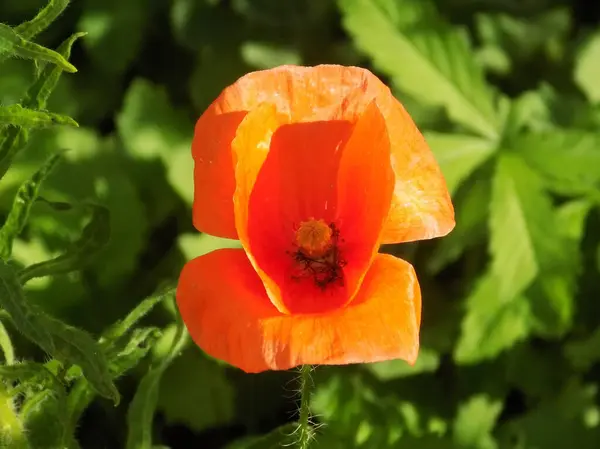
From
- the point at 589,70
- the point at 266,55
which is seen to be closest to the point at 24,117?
the point at 266,55

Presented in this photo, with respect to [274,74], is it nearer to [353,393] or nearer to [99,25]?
[353,393]

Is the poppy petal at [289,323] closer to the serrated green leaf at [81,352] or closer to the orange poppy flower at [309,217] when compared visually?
the orange poppy flower at [309,217]

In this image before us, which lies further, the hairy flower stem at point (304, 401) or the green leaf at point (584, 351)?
the green leaf at point (584, 351)

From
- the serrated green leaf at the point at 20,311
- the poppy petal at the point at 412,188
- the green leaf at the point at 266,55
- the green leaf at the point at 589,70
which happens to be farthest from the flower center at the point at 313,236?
the green leaf at the point at 589,70

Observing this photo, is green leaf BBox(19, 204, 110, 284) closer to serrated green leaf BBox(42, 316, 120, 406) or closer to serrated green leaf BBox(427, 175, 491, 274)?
serrated green leaf BBox(42, 316, 120, 406)

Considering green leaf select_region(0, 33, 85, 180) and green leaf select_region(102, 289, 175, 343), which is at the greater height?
green leaf select_region(0, 33, 85, 180)

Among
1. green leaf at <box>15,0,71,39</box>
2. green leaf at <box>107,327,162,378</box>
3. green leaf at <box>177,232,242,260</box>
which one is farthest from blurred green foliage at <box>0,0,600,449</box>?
green leaf at <box>15,0,71,39</box>

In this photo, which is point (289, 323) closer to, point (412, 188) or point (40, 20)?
point (412, 188)

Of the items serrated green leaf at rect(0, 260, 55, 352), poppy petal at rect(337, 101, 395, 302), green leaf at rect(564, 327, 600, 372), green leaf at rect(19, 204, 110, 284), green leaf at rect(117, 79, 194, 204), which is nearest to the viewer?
serrated green leaf at rect(0, 260, 55, 352)
